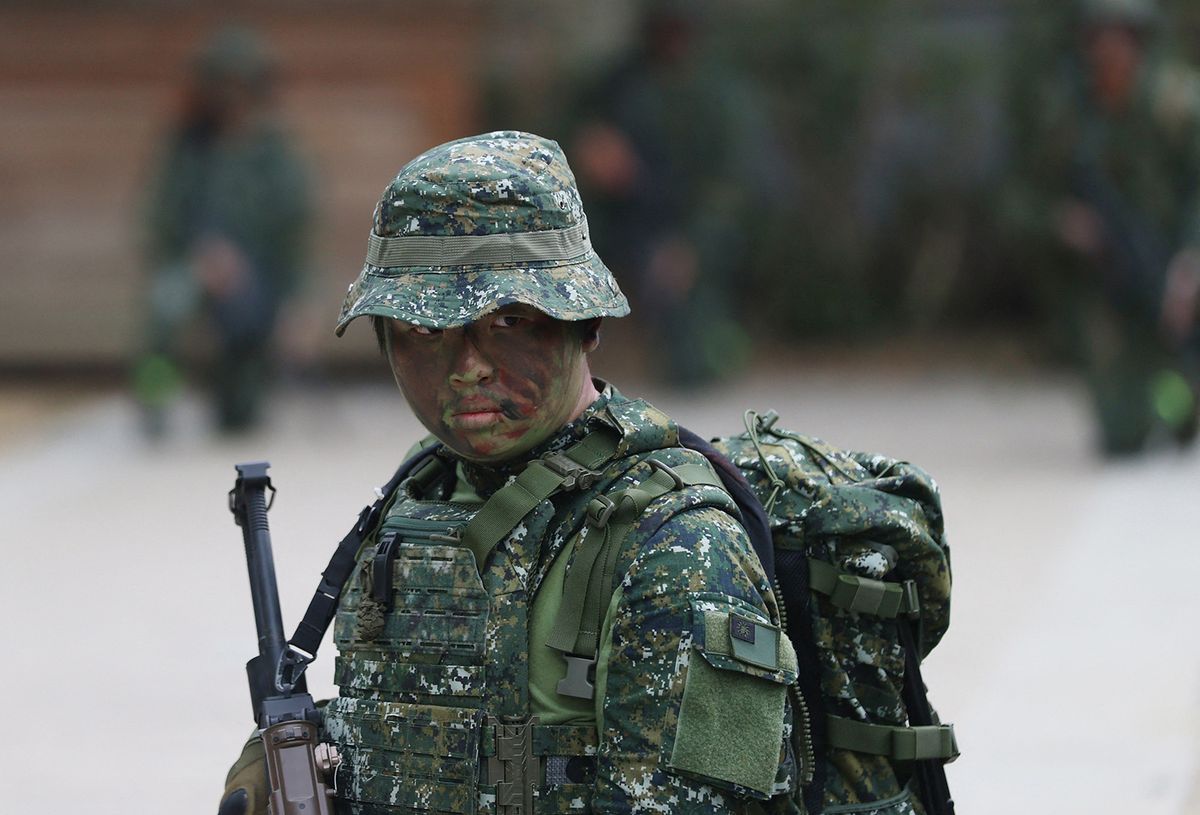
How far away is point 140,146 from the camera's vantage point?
13.4 m

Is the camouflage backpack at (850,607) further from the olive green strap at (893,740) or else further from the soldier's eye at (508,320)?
the soldier's eye at (508,320)

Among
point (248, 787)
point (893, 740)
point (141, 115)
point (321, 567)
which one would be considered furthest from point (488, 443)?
point (141, 115)

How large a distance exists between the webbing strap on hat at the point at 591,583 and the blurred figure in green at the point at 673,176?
32.9 ft

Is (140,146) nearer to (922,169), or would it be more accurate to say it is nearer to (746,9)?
(746,9)

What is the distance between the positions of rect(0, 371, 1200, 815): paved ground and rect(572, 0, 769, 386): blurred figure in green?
73cm

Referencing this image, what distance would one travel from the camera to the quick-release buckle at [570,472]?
8.41 ft

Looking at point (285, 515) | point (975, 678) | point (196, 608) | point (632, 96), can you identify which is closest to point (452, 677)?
point (975, 678)

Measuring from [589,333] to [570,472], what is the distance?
217 mm

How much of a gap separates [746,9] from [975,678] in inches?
406

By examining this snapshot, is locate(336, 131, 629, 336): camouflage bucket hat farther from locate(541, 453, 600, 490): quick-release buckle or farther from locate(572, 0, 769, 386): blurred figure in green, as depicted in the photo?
locate(572, 0, 769, 386): blurred figure in green

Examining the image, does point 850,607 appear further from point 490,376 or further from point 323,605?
point 323,605

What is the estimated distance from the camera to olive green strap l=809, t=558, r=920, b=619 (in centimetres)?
278

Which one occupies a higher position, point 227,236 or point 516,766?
point 227,236

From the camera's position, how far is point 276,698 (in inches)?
108
